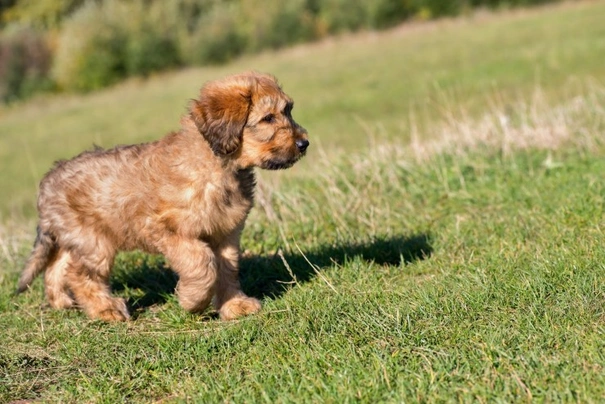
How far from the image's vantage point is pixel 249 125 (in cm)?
591

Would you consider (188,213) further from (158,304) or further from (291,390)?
(291,390)

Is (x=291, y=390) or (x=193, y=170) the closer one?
Result: (x=291, y=390)

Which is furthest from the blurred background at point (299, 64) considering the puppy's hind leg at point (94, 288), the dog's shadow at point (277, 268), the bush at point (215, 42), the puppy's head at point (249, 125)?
the puppy's hind leg at point (94, 288)

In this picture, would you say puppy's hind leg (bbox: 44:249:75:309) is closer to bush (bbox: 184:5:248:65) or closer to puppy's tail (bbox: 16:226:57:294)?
puppy's tail (bbox: 16:226:57:294)

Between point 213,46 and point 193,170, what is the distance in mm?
41551

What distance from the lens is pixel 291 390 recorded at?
4527mm

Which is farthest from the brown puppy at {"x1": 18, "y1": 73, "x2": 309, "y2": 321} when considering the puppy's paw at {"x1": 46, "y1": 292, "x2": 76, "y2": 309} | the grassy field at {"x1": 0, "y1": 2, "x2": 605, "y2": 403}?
the grassy field at {"x1": 0, "y1": 2, "x2": 605, "y2": 403}

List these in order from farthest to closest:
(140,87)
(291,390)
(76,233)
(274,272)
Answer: (140,87), (274,272), (76,233), (291,390)

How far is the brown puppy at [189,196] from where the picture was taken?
5.82 m

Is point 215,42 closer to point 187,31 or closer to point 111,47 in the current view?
point 187,31

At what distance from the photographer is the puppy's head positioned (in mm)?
5812

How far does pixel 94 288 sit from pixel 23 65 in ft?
154

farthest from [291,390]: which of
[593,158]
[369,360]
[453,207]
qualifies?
[593,158]

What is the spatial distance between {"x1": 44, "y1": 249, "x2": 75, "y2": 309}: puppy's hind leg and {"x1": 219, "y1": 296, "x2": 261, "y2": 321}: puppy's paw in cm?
151
